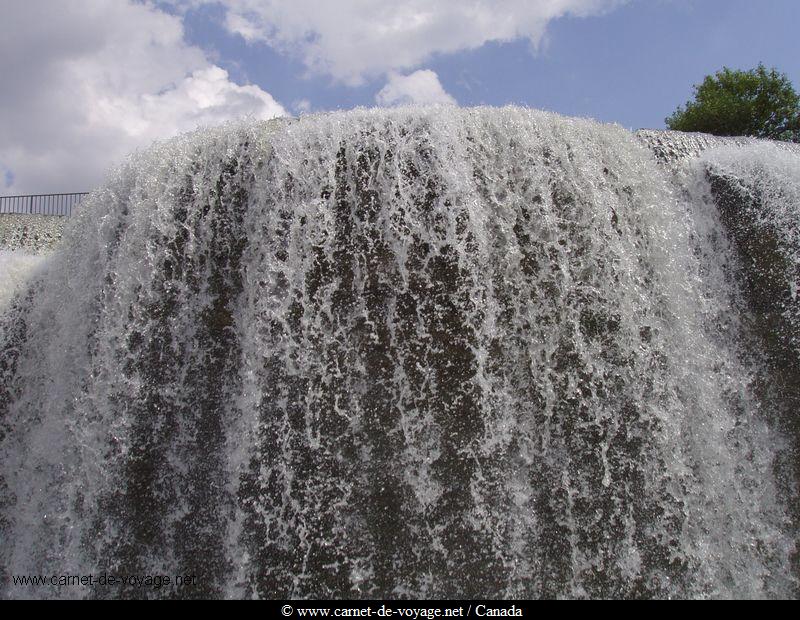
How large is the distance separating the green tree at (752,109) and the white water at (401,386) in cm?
1856

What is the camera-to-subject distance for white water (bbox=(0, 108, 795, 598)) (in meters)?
3.71

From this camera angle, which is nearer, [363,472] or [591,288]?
[363,472]

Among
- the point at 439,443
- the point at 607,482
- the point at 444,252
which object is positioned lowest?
the point at 607,482

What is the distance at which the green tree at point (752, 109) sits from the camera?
793 inches

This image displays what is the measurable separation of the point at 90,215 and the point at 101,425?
71.3 inches

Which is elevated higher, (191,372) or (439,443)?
(191,372)

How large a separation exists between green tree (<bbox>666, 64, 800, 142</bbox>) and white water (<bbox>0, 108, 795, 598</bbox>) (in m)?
18.6

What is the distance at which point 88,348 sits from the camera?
453 centimetres

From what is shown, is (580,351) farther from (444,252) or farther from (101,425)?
(101,425)

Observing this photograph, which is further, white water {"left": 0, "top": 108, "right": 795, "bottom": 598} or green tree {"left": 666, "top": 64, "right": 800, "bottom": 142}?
green tree {"left": 666, "top": 64, "right": 800, "bottom": 142}

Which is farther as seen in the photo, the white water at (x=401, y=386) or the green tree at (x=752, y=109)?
the green tree at (x=752, y=109)

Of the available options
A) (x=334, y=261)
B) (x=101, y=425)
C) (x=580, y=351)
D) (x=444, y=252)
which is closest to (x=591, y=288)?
(x=580, y=351)

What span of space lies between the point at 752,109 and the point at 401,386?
2121 cm

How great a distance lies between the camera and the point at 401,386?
151 inches
